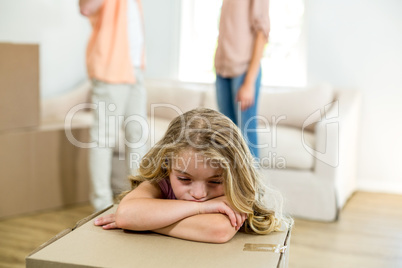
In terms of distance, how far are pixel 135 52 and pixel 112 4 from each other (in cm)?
25

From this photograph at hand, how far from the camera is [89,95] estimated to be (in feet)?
12.4

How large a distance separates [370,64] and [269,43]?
2.29 ft

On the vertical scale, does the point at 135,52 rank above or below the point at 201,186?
above

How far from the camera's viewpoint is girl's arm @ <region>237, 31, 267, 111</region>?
2127mm

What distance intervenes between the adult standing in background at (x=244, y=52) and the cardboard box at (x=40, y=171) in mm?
1085

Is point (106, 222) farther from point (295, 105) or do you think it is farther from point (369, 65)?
point (369, 65)

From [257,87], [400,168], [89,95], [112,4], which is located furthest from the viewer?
[89,95]

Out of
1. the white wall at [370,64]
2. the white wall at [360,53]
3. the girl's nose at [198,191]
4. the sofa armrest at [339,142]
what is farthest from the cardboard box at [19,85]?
the white wall at [370,64]

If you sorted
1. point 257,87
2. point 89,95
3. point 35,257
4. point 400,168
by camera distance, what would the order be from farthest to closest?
point 89,95 → point 400,168 → point 257,87 → point 35,257

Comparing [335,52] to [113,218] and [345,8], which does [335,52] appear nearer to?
[345,8]

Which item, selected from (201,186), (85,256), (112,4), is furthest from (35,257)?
(112,4)

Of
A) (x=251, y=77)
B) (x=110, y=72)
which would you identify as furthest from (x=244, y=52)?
(x=110, y=72)

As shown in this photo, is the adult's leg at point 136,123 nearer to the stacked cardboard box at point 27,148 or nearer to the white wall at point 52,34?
the stacked cardboard box at point 27,148

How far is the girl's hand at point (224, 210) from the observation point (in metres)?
1.09
